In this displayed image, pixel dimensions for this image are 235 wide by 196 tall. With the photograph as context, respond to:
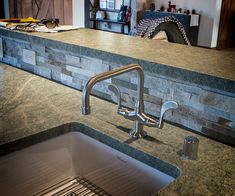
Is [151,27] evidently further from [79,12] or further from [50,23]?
[79,12]

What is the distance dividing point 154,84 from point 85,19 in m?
4.05

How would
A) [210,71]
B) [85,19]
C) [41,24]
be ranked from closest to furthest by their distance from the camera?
[210,71] → [41,24] → [85,19]

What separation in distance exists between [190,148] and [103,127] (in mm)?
367

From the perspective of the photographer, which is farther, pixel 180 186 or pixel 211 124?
pixel 211 124

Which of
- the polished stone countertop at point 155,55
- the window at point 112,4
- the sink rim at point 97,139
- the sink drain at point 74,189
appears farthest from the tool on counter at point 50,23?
the window at point 112,4

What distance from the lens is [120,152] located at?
1133mm

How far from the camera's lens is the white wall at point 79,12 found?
496 centimetres

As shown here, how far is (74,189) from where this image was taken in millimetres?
1209

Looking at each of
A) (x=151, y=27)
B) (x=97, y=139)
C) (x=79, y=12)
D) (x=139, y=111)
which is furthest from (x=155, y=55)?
(x=79, y=12)

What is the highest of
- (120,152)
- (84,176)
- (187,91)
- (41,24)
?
(41,24)

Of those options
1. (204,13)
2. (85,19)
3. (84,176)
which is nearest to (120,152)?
(84,176)

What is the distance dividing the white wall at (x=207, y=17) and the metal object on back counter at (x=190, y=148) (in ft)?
21.2

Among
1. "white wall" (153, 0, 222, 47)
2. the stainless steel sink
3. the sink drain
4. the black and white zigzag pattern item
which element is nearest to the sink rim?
the stainless steel sink

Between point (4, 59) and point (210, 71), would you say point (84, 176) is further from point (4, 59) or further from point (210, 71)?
point (4, 59)
